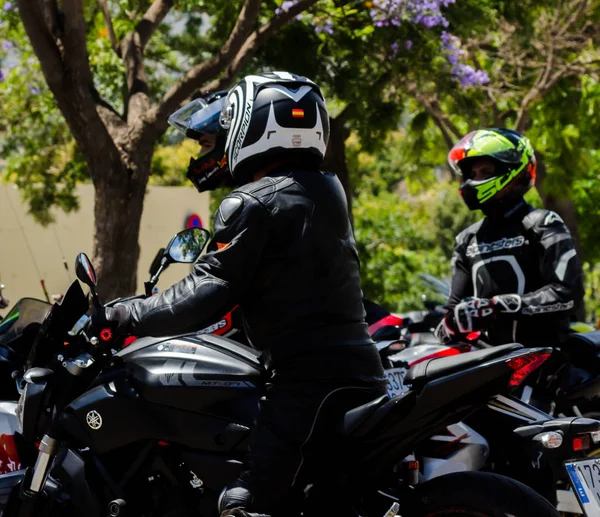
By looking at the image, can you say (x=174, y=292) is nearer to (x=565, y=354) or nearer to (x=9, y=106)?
(x=565, y=354)

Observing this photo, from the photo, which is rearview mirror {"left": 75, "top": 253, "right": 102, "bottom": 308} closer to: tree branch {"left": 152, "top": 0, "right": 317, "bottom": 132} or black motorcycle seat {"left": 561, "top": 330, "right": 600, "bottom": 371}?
black motorcycle seat {"left": 561, "top": 330, "right": 600, "bottom": 371}

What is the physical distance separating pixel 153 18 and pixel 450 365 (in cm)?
661

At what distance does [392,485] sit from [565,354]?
197cm

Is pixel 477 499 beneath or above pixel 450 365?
beneath

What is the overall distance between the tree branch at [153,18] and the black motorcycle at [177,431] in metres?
5.78

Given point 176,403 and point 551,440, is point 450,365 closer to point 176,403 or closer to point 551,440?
point 551,440

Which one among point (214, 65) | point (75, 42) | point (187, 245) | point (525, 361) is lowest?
point (525, 361)

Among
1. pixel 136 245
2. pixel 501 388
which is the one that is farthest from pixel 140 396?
pixel 136 245

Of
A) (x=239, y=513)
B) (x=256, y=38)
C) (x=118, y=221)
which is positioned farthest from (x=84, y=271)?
(x=256, y=38)

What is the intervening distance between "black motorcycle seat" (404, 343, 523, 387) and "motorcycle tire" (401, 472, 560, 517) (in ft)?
1.04

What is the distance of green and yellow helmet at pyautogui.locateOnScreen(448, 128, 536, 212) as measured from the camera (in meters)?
5.16

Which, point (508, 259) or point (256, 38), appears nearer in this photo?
point (508, 259)

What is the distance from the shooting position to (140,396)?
11.0ft

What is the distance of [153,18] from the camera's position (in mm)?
8766
